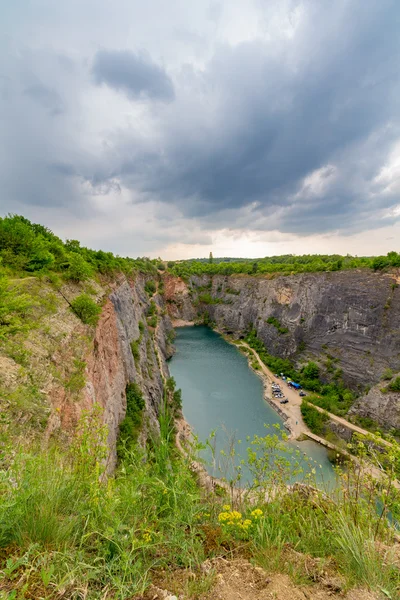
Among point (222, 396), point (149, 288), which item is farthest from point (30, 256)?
point (149, 288)

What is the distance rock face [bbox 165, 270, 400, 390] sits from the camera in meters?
26.2

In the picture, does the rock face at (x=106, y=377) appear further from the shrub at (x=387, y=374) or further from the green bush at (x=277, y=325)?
the green bush at (x=277, y=325)

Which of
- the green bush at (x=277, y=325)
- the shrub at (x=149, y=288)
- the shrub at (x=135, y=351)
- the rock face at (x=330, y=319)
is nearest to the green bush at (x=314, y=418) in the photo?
the rock face at (x=330, y=319)

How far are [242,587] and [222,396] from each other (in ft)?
92.2

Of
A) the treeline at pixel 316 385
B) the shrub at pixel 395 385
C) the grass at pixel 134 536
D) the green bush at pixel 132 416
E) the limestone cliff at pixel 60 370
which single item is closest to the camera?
the grass at pixel 134 536

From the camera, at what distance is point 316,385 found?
29156 millimetres

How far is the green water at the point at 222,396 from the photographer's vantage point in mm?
20703

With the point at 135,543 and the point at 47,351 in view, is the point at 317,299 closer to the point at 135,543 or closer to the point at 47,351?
the point at 47,351

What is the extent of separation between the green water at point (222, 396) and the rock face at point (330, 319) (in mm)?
6906

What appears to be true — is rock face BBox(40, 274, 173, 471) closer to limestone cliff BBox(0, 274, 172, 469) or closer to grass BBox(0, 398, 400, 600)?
limestone cliff BBox(0, 274, 172, 469)

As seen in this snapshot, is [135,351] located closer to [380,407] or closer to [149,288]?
[380,407]

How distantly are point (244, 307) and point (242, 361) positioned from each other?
1429 cm

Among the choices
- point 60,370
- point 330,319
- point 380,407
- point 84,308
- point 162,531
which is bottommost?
point 380,407

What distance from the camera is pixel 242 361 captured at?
39.3 m
